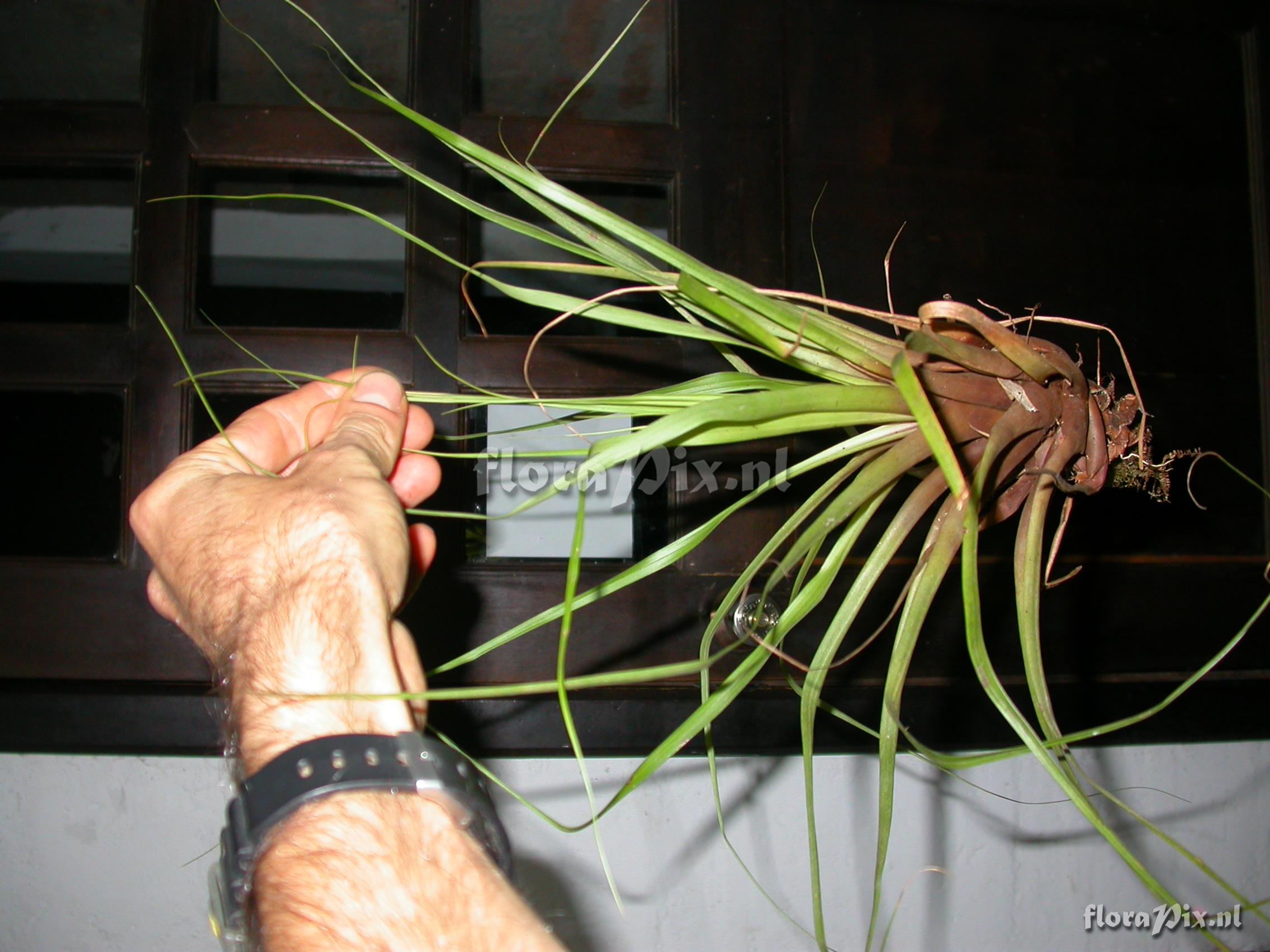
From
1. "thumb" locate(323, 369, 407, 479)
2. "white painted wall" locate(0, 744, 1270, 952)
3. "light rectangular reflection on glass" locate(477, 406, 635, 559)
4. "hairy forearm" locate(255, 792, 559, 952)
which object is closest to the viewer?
"hairy forearm" locate(255, 792, 559, 952)

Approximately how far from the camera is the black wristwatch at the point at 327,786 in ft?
1.17

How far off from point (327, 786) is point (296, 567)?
4.8 inches

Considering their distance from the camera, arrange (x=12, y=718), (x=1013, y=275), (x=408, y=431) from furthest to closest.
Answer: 1. (x=1013, y=275)
2. (x=12, y=718)
3. (x=408, y=431)

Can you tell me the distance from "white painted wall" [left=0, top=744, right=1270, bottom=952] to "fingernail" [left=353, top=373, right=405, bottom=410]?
54 cm

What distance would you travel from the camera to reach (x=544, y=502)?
93cm

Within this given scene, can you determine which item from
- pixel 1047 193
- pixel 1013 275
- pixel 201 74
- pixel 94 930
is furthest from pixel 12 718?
pixel 1047 193

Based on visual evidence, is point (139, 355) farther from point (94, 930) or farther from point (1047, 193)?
point (1047, 193)

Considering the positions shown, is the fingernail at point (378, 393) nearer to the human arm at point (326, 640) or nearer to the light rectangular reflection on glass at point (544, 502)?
the human arm at point (326, 640)

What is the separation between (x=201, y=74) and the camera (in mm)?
887

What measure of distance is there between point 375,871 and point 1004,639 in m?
0.85

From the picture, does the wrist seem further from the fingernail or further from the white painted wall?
the white painted wall

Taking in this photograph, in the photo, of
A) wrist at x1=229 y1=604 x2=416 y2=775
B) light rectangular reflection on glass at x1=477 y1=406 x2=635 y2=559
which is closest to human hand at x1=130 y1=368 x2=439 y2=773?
wrist at x1=229 y1=604 x2=416 y2=775

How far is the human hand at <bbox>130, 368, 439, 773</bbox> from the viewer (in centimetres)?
38

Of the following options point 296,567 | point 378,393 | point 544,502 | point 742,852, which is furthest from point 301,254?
point 742,852
